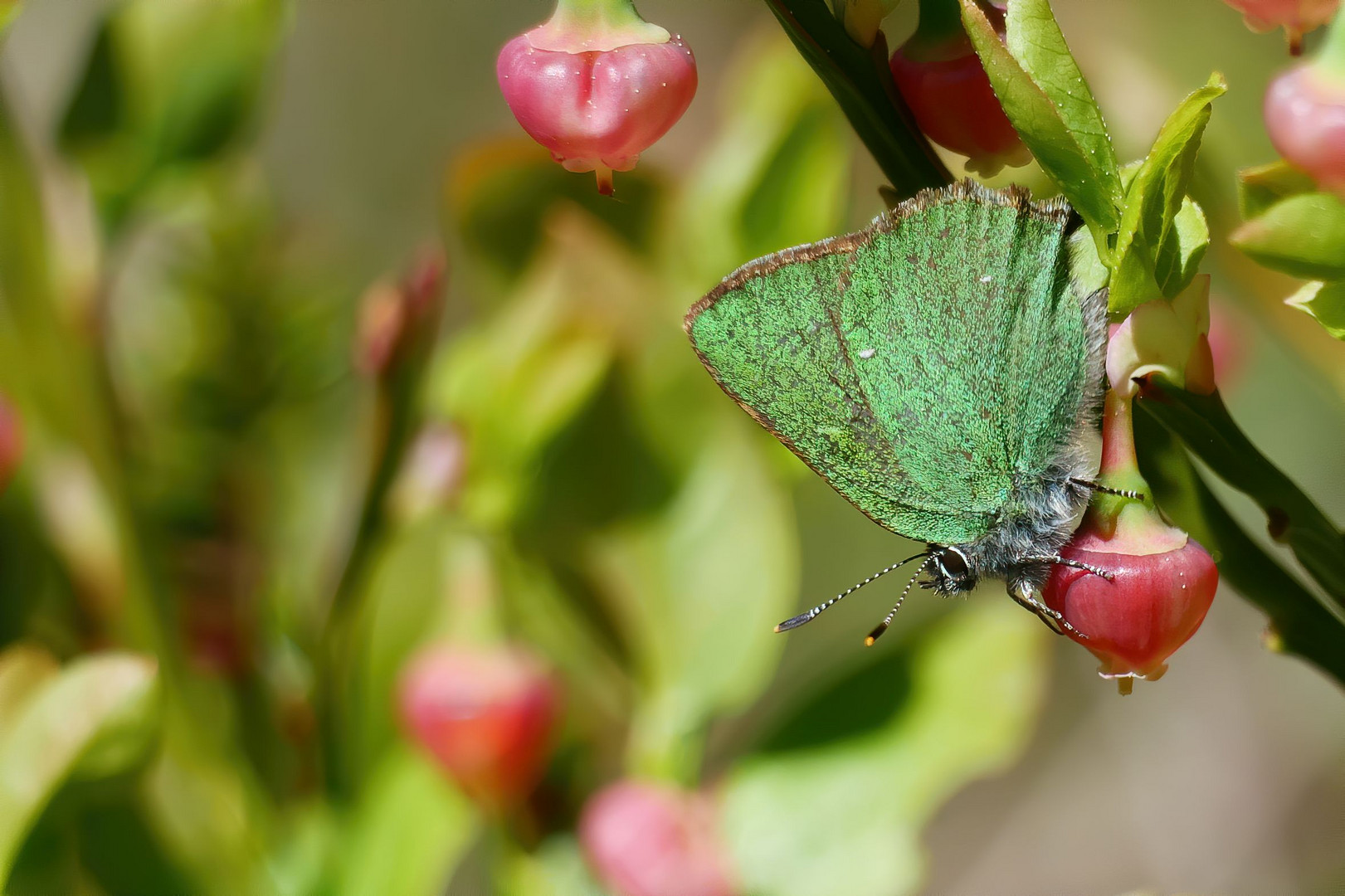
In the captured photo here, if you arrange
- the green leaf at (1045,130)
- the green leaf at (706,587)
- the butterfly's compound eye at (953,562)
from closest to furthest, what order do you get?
the green leaf at (1045,130)
the butterfly's compound eye at (953,562)
the green leaf at (706,587)

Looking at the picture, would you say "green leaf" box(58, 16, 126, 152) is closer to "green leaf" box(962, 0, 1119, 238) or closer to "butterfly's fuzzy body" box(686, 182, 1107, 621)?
"butterfly's fuzzy body" box(686, 182, 1107, 621)

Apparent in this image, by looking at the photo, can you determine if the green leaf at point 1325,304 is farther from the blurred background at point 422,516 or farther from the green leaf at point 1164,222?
the blurred background at point 422,516

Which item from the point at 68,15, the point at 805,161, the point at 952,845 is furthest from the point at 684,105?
the point at 68,15

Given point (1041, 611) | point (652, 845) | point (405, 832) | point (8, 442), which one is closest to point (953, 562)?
point (1041, 611)

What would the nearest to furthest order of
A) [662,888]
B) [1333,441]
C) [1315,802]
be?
[662,888]
[1333,441]
[1315,802]

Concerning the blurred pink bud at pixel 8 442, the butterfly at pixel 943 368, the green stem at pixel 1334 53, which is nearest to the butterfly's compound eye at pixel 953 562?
the butterfly at pixel 943 368

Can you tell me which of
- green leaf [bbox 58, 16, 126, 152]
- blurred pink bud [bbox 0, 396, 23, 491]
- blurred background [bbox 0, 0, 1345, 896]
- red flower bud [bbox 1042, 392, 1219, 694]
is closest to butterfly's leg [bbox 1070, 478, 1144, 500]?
red flower bud [bbox 1042, 392, 1219, 694]

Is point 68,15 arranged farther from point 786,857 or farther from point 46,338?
point 786,857
